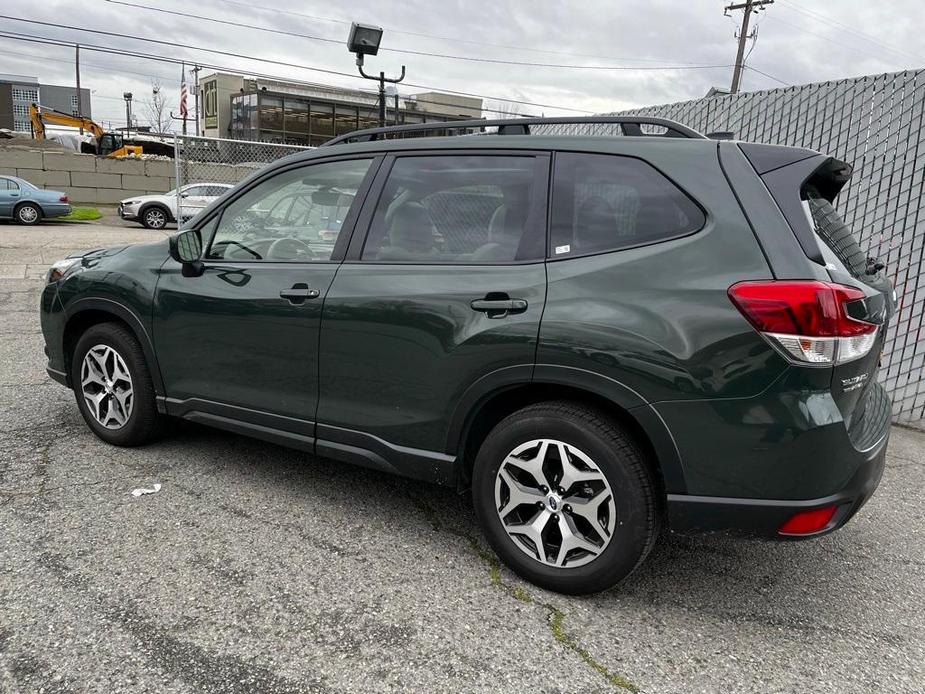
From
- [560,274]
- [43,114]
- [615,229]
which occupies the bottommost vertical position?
[560,274]

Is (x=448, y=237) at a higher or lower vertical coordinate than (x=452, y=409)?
higher

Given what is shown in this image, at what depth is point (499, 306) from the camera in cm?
272

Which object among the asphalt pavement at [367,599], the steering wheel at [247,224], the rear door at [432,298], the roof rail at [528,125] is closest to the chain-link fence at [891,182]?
the asphalt pavement at [367,599]

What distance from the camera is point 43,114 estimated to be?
34500 millimetres

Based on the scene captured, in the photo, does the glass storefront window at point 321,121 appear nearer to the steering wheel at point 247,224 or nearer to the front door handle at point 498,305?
the steering wheel at point 247,224

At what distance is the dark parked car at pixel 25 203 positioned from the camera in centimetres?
1914

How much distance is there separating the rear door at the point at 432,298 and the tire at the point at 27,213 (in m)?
20.1

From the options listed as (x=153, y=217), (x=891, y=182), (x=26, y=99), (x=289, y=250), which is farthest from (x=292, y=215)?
(x=26, y=99)

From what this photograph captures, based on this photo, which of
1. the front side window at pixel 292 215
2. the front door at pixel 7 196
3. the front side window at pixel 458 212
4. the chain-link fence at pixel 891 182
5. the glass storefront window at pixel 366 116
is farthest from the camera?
the glass storefront window at pixel 366 116

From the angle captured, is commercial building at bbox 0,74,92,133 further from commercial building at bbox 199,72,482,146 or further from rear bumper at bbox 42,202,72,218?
rear bumper at bbox 42,202,72,218

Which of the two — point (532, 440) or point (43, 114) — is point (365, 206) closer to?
point (532, 440)

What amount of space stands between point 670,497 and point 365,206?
1.84 metres

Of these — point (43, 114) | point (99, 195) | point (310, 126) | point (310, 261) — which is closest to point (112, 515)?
point (310, 261)

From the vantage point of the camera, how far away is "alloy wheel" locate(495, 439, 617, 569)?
8.54 feet
